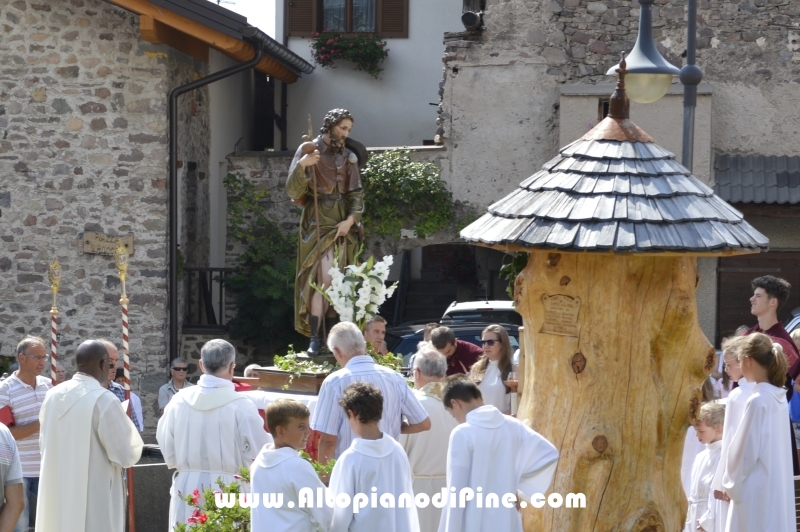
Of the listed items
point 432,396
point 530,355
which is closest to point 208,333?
point 432,396

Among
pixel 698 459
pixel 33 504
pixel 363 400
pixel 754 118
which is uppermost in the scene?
pixel 754 118

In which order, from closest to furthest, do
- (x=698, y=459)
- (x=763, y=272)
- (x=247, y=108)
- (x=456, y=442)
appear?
(x=456, y=442) → (x=698, y=459) → (x=763, y=272) → (x=247, y=108)

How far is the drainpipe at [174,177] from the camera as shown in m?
13.6

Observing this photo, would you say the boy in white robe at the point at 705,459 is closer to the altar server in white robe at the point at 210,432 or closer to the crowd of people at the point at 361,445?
the crowd of people at the point at 361,445

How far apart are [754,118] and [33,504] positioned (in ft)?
34.6

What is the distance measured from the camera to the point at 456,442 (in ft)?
17.2

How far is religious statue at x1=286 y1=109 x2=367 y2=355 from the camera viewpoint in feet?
27.5

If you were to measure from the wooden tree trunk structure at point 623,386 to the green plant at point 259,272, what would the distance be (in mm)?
9032

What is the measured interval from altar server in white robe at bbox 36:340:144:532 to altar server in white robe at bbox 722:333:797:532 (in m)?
3.19

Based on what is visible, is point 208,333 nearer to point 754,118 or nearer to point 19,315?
point 19,315

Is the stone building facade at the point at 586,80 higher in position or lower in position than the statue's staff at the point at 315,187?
higher

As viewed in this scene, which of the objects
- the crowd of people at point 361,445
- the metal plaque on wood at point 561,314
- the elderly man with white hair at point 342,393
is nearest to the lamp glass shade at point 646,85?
the crowd of people at point 361,445

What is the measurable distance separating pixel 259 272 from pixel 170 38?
3.01m

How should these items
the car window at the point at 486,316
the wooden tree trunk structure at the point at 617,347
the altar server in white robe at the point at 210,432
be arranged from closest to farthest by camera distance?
the wooden tree trunk structure at the point at 617,347 → the altar server in white robe at the point at 210,432 → the car window at the point at 486,316
